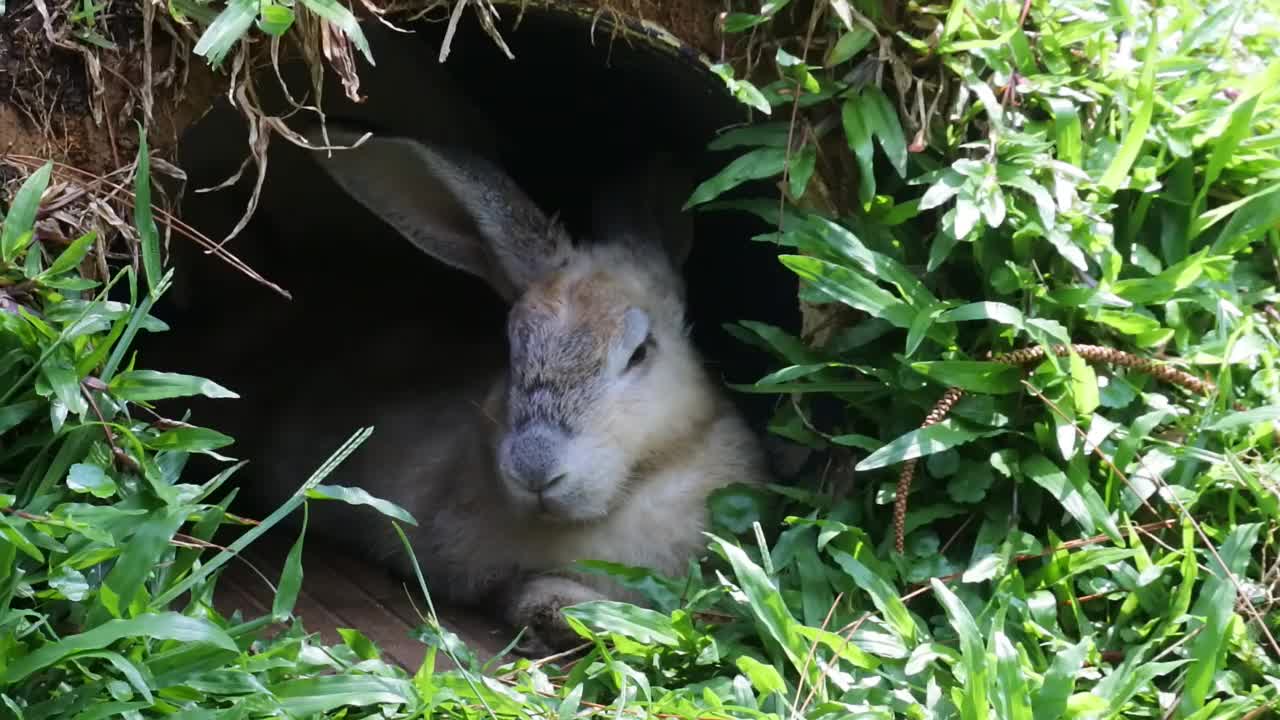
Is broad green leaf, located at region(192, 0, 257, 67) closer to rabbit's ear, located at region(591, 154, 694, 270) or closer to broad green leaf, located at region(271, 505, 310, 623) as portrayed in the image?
broad green leaf, located at region(271, 505, 310, 623)

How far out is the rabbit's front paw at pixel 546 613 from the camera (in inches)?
119

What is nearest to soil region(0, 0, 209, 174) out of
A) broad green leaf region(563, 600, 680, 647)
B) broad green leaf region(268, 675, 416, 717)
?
broad green leaf region(268, 675, 416, 717)

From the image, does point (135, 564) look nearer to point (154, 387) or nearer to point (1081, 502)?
point (154, 387)

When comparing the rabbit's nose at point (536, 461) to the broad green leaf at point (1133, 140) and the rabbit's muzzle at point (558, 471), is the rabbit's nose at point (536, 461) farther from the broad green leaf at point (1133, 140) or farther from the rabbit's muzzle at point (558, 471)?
the broad green leaf at point (1133, 140)

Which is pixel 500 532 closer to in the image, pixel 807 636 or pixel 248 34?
pixel 807 636

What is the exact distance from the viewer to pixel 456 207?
3416 mm

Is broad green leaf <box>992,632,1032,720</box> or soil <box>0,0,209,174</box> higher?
soil <box>0,0,209,174</box>

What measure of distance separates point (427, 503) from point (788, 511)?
110cm

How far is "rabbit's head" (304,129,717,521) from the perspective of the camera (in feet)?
10.0

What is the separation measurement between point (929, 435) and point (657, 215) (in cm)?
136

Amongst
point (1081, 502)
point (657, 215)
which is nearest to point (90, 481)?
point (1081, 502)

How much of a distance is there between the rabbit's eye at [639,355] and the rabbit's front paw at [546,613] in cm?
59

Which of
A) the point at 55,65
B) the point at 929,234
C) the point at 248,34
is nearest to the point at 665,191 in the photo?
the point at 929,234

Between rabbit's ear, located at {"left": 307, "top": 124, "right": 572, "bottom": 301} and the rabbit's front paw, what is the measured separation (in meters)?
0.85
